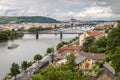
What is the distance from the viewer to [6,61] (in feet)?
73.7

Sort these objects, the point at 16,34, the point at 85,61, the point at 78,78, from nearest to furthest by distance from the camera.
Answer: the point at 78,78 < the point at 85,61 < the point at 16,34

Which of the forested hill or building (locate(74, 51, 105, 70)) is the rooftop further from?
the forested hill

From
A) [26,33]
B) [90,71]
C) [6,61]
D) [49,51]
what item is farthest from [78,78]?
[26,33]

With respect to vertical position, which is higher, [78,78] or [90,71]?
[78,78]

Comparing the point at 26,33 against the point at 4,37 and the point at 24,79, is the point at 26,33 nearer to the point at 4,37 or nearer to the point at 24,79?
the point at 4,37

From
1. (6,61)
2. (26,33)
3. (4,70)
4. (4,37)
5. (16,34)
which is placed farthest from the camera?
(26,33)

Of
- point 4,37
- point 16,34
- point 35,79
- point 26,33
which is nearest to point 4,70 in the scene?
point 35,79

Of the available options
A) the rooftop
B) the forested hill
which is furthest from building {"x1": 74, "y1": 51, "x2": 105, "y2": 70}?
the forested hill

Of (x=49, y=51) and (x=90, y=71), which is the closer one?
(x=90, y=71)

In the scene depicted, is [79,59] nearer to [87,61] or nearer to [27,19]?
[87,61]

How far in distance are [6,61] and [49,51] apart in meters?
3.96

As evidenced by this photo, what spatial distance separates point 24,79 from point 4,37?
29.2 m

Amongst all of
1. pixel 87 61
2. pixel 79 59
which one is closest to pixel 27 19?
pixel 79 59

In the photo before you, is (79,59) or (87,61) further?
(79,59)
